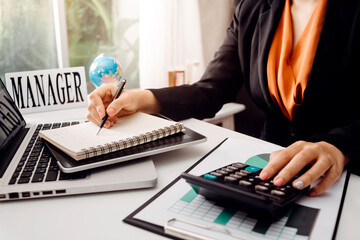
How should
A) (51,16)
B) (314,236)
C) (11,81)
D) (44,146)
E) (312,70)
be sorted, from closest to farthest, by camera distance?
(314,236) < (44,146) < (312,70) < (11,81) < (51,16)

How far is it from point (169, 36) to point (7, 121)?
3.70 feet

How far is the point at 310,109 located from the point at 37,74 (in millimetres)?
801

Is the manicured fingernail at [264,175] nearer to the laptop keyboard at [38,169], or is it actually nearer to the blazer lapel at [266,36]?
the laptop keyboard at [38,169]

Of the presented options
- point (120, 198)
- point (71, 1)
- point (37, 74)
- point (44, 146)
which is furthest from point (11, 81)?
point (71, 1)

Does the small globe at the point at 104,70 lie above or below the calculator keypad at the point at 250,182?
above

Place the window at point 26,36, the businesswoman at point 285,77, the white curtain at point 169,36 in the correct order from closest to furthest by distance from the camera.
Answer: the businesswoman at point 285,77 < the window at point 26,36 < the white curtain at point 169,36

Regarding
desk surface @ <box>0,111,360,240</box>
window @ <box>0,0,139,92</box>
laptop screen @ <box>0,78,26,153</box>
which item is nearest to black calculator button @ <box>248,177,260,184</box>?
desk surface @ <box>0,111,360,240</box>

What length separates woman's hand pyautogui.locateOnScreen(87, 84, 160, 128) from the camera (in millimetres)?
743

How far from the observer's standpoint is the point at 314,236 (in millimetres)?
429

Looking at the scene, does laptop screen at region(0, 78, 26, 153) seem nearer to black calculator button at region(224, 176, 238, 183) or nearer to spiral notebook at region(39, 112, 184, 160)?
spiral notebook at region(39, 112, 184, 160)

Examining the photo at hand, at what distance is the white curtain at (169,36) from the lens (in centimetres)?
168

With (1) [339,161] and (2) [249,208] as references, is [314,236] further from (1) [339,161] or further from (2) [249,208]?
(1) [339,161]

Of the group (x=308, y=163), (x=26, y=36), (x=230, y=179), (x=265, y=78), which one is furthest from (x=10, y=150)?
(x=26, y=36)

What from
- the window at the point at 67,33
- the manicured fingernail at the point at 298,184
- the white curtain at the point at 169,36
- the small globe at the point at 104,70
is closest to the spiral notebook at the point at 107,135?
the manicured fingernail at the point at 298,184
